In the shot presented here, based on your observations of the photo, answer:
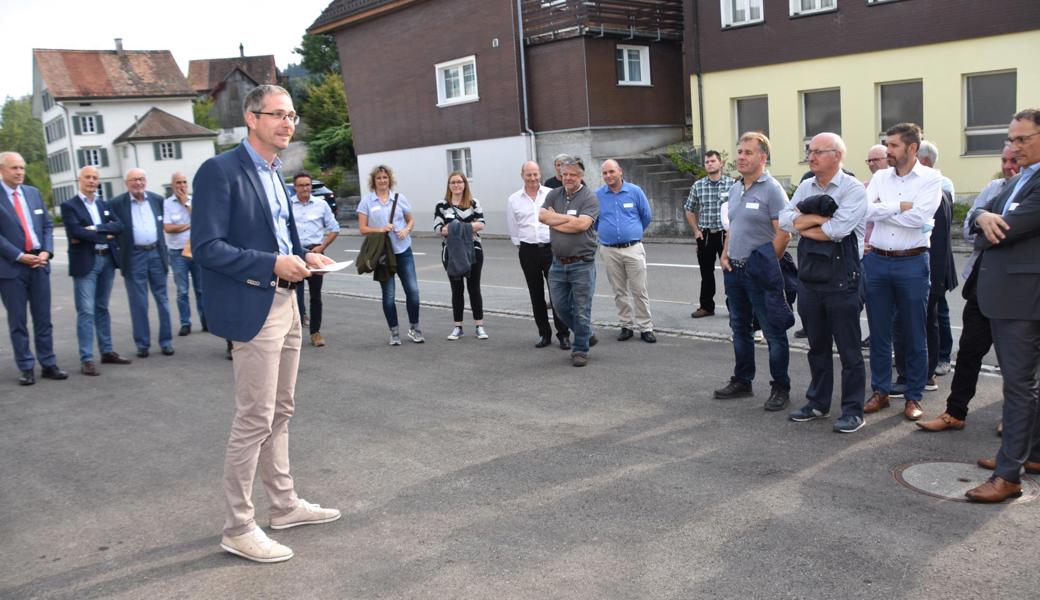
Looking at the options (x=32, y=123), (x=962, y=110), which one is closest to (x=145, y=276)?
(x=962, y=110)

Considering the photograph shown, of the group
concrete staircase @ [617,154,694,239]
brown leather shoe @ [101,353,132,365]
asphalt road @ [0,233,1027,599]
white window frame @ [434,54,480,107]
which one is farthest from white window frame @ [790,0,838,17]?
brown leather shoe @ [101,353,132,365]

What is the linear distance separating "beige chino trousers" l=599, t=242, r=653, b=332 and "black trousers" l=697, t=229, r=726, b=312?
1.32 metres

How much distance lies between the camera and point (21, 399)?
8477mm

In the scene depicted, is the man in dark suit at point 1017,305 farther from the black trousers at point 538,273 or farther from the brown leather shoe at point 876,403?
the black trousers at point 538,273

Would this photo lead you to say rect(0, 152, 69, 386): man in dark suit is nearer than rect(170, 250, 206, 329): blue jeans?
Yes

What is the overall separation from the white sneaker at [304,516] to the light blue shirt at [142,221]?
6.38 metres

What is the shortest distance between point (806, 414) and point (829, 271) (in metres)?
1.06

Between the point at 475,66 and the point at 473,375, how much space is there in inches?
896

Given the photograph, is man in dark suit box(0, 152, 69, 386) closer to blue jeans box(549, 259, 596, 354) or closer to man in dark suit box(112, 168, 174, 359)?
man in dark suit box(112, 168, 174, 359)

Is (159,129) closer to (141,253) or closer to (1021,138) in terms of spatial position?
(141,253)

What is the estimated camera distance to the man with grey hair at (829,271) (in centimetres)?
625

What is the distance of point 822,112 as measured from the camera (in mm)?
24156

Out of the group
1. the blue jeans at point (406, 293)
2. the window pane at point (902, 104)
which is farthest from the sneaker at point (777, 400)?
the window pane at point (902, 104)

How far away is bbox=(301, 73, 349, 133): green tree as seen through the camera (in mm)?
46438
